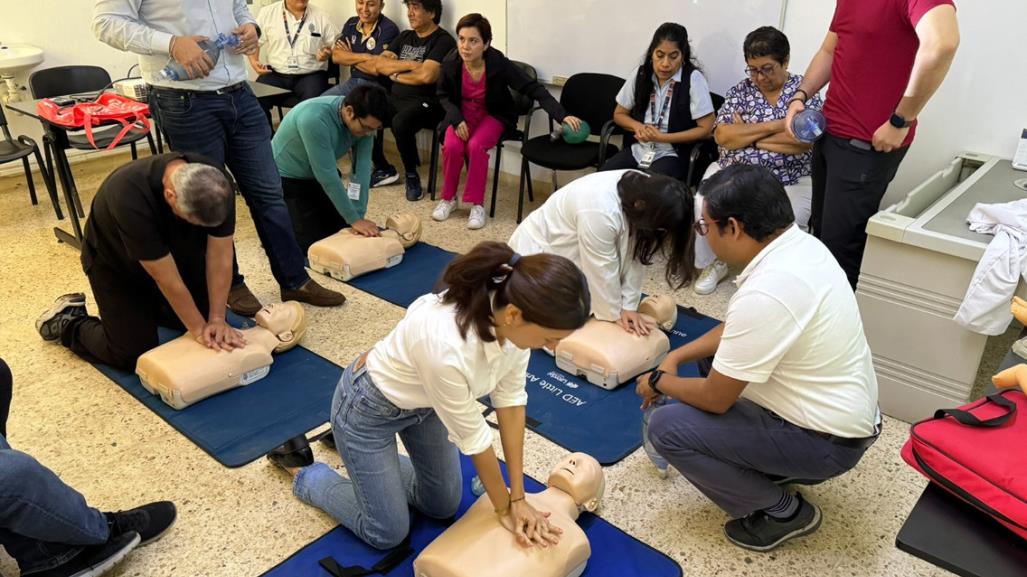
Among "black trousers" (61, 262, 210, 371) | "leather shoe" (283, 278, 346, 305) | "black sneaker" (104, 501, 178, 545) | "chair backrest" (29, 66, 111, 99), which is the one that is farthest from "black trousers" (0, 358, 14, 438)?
"chair backrest" (29, 66, 111, 99)

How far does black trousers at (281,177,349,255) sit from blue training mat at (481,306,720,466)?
56.8 inches

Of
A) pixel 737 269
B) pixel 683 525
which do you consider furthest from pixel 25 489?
pixel 737 269

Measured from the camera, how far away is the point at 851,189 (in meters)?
2.49

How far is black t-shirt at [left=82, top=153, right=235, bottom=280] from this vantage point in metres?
2.28

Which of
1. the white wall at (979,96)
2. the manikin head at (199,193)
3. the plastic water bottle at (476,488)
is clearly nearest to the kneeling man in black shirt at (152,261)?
the manikin head at (199,193)

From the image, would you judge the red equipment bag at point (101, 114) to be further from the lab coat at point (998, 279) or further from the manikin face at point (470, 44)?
the lab coat at point (998, 279)

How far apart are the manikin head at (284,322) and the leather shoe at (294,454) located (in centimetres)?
66

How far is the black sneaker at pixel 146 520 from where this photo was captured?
6.05 feet

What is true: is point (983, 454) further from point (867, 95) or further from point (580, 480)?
point (867, 95)

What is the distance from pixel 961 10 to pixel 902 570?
220 cm

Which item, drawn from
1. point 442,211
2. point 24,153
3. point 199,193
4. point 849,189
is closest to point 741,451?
point 849,189

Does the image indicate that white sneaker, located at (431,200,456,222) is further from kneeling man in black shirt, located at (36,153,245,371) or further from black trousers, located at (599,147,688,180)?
kneeling man in black shirt, located at (36,153,245,371)

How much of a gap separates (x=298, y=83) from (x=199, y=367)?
9.66ft

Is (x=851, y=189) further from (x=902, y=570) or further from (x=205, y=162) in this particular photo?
(x=205, y=162)
